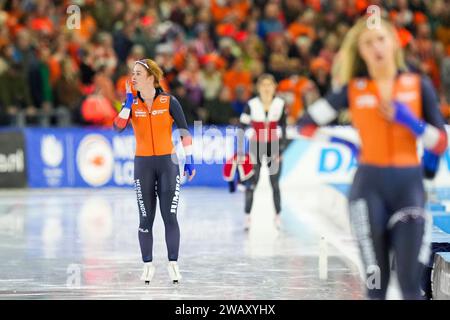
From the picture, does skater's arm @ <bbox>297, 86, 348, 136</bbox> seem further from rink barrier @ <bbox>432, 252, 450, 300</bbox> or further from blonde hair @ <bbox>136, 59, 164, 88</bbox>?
blonde hair @ <bbox>136, 59, 164, 88</bbox>

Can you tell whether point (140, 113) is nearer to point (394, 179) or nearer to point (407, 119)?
point (394, 179)

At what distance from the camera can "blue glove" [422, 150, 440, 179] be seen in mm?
7836

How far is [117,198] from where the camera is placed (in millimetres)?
22031

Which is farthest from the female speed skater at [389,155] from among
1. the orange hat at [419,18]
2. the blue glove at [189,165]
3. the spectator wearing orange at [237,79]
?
the orange hat at [419,18]

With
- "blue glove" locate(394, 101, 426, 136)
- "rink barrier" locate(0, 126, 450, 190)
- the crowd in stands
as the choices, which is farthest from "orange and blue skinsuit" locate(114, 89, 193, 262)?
"rink barrier" locate(0, 126, 450, 190)

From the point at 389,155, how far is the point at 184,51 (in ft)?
56.7

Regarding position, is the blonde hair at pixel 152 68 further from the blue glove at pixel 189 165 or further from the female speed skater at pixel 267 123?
the female speed skater at pixel 267 123

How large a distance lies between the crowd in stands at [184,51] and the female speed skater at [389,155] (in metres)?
14.4

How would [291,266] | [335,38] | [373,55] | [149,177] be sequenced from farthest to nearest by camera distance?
1. [335,38]
2. [291,266]
3. [149,177]
4. [373,55]

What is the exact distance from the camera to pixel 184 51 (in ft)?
80.7

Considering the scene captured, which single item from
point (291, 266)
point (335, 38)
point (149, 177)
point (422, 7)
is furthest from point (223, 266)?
point (422, 7)

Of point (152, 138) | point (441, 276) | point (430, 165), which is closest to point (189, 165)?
point (152, 138)
